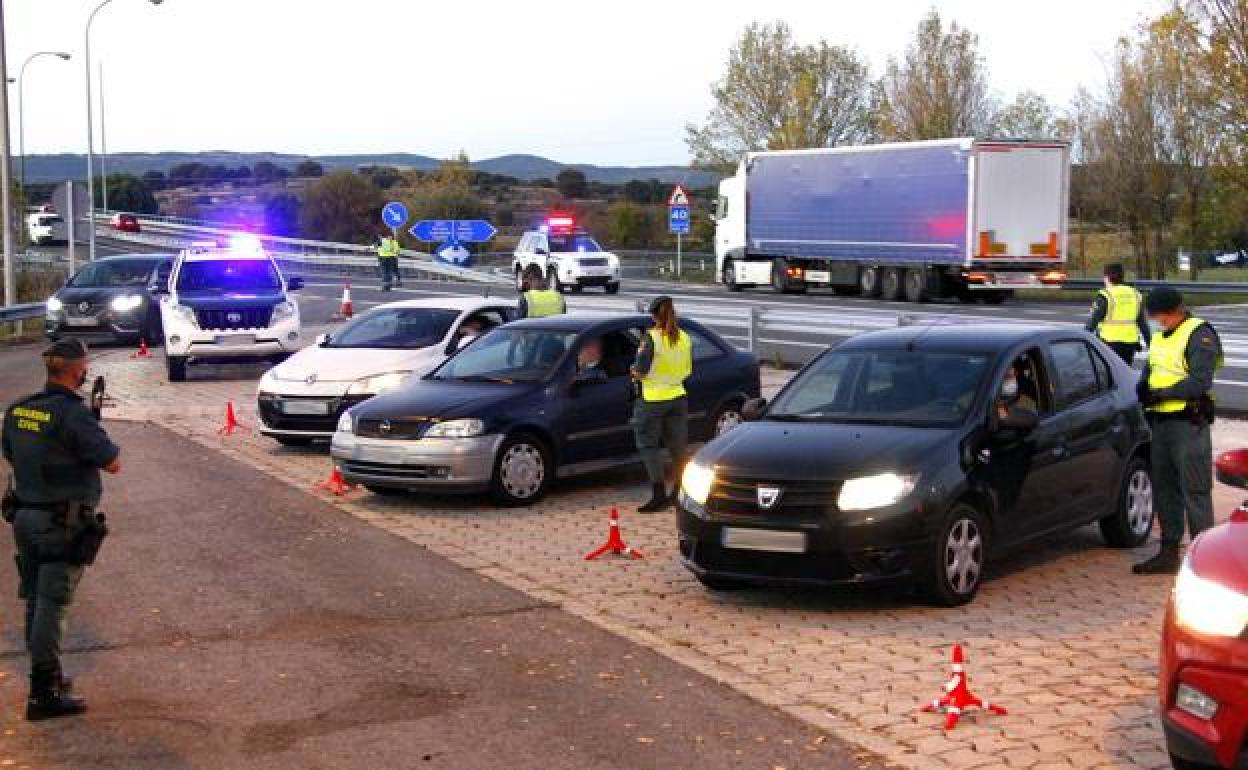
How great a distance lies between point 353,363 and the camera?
50.1 feet

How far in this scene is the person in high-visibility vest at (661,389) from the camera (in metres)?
11.7

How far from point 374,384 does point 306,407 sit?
0.67 m

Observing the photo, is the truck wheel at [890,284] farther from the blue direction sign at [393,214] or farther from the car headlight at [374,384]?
the car headlight at [374,384]

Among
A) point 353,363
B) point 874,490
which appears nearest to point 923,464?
point 874,490

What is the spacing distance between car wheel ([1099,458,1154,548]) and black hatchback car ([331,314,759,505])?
3981 millimetres

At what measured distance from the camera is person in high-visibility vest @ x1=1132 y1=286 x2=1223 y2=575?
9258mm

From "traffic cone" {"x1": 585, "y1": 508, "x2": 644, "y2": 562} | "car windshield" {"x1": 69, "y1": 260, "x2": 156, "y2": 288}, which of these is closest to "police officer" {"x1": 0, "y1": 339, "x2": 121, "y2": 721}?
"traffic cone" {"x1": 585, "y1": 508, "x2": 644, "y2": 562}

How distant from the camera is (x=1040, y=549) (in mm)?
10641

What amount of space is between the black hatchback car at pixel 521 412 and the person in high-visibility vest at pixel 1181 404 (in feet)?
15.3

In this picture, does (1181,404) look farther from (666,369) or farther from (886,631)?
(666,369)

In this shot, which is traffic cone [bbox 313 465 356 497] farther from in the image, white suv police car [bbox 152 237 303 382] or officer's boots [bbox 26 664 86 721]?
white suv police car [bbox 152 237 303 382]

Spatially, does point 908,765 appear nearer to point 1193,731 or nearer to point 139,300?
point 1193,731

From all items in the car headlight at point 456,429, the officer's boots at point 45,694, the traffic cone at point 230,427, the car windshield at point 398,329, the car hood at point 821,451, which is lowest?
the traffic cone at point 230,427

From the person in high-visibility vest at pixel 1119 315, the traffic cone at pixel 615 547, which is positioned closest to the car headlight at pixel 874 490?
the traffic cone at pixel 615 547
